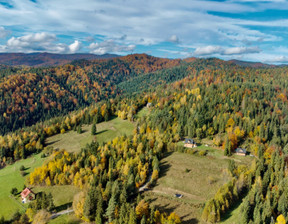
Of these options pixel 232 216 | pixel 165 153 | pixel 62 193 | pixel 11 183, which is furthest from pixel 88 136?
pixel 232 216

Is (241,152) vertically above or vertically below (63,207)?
above

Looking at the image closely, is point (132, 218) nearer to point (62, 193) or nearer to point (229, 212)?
point (229, 212)

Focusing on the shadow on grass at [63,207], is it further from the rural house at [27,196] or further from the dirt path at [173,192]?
the dirt path at [173,192]

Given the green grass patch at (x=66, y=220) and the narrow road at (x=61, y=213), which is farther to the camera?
the narrow road at (x=61, y=213)

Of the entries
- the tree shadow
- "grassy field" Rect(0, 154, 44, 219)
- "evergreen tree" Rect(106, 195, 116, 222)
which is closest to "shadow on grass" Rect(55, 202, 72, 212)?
"grassy field" Rect(0, 154, 44, 219)

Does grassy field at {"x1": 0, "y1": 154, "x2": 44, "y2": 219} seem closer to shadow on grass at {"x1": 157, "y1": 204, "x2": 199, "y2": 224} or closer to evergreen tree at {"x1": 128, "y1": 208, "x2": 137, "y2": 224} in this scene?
evergreen tree at {"x1": 128, "y1": 208, "x2": 137, "y2": 224}

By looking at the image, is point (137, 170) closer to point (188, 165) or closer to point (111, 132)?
point (188, 165)

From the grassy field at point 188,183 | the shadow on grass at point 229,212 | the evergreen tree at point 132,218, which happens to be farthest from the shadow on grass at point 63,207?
the shadow on grass at point 229,212
